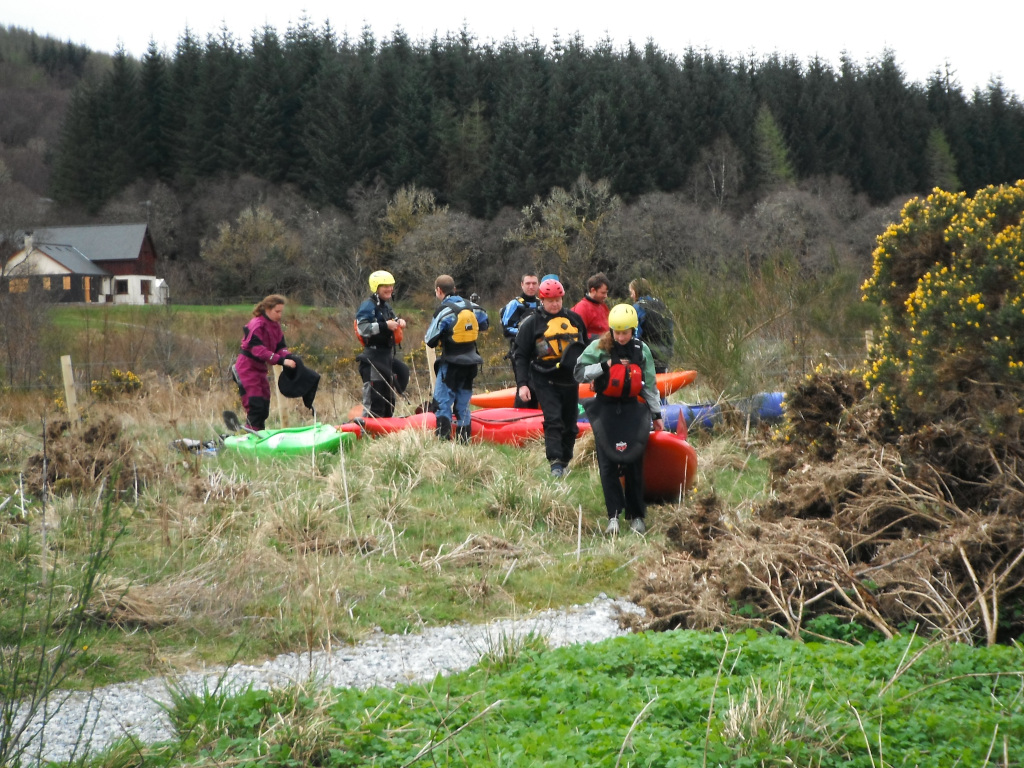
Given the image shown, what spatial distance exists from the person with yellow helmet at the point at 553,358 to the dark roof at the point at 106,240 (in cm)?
5381

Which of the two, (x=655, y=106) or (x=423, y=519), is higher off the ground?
(x=655, y=106)

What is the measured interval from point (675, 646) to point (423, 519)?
3211 mm

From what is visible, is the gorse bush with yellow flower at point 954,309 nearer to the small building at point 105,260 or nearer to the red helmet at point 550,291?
the red helmet at point 550,291

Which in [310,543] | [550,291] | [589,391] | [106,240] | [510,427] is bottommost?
[310,543]

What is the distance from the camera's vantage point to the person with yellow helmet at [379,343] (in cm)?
1114

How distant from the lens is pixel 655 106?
5956 centimetres

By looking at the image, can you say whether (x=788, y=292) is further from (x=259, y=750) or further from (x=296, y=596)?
(x=259, y=750)

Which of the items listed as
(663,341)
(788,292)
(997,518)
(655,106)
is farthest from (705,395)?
(655,106)

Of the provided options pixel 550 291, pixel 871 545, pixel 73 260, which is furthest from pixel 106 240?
pixel 871 545

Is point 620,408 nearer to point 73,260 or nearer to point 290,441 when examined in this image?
point 290,441

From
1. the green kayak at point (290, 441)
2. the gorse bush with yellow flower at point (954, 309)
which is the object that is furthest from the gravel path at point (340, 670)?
the green kayak at point (290, 441)

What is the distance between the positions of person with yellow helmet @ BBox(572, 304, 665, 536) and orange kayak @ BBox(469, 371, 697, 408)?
8.99 ft

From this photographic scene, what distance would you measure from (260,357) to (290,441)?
43.6 inches

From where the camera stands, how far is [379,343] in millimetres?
11422
